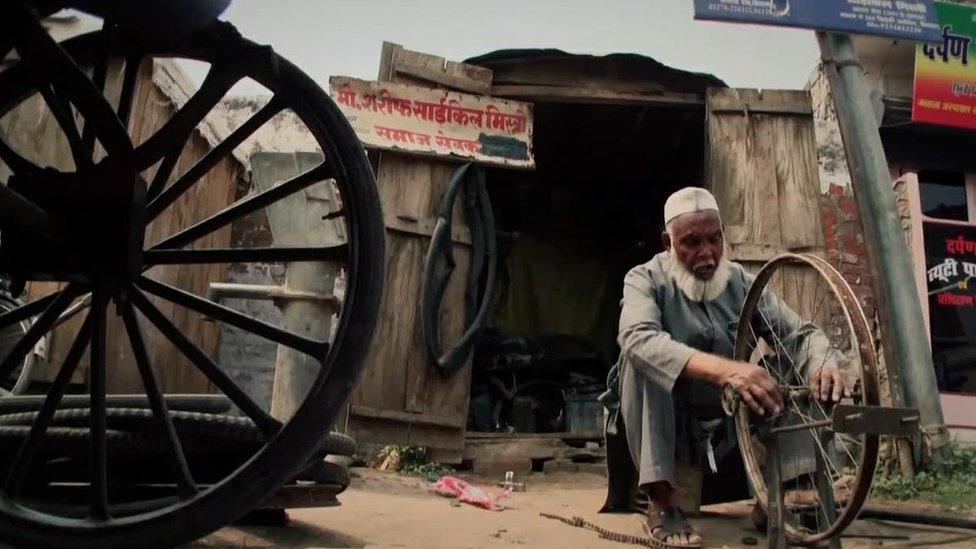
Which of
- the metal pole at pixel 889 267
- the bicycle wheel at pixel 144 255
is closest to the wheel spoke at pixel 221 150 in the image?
the bicycle wheel at pixel 144 255

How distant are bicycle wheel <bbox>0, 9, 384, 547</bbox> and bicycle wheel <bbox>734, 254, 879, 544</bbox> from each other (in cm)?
135

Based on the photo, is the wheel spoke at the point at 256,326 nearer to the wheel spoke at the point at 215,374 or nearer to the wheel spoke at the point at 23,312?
the wheel spoke at the point at 215,374

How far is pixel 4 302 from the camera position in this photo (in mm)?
3877

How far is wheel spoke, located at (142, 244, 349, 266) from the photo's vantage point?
143cm

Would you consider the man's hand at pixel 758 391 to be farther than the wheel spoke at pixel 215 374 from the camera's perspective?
Yes

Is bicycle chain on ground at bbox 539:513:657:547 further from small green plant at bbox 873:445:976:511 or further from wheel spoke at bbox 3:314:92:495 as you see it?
small green plant at bbox 873:445:976:511

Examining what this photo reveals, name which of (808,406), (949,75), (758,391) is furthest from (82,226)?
(949,75)

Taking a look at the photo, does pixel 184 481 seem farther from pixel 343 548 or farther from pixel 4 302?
pixel 4 302

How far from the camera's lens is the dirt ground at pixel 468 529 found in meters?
2.41

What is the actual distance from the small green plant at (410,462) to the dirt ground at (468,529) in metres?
1.11

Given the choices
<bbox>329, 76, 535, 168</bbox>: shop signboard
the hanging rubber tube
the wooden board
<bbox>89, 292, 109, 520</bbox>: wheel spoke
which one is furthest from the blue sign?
<bbox>89, 292, 109, 520</bbox>: wheel spoke

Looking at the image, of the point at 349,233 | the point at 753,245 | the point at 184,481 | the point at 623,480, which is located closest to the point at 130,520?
the point at 184,481

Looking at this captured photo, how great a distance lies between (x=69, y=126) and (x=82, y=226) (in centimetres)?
21

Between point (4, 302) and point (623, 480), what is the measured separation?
3.37 meters
